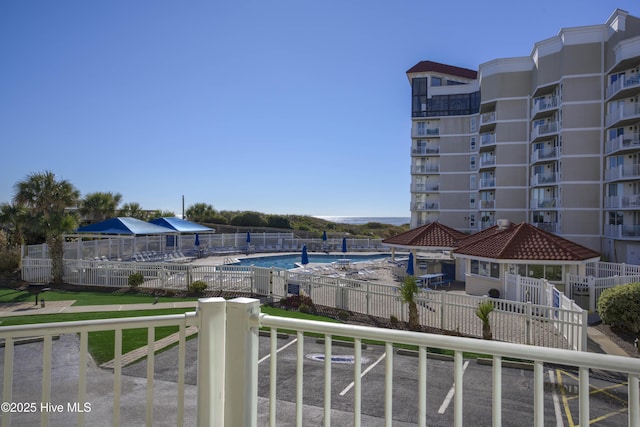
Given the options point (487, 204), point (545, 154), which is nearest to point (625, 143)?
point (545, 154)

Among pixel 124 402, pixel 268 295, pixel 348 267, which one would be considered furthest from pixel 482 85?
pixel 124 402

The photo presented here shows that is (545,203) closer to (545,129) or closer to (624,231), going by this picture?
(545,129)

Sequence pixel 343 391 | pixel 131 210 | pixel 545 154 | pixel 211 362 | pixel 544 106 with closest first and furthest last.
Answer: pixel 211 362
pixel 343 391
pixel 545 154
pixel 544 106
pixel 131 210

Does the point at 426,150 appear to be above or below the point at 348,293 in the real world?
above

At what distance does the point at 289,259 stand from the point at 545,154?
76.1 feet

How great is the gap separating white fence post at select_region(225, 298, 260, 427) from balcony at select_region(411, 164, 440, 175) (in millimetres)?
45673

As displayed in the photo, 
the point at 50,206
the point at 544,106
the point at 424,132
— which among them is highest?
the point at 424,132

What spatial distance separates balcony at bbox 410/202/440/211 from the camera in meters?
45.9

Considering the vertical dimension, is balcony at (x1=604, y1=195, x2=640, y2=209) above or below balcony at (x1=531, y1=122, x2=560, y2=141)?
below

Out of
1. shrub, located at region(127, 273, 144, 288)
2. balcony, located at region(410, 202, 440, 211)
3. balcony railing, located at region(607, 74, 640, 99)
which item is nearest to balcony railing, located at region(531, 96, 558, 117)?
balcony railing, located at region(607, 74, 640, 99)

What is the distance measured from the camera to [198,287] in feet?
56.7

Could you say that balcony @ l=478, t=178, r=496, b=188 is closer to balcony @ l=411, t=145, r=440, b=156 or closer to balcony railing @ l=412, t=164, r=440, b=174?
balcony railing @ l=412, t=164, r=440, b=174

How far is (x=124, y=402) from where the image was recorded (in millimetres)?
6754

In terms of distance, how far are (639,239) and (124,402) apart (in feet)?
99.4
